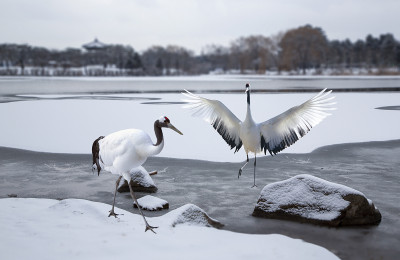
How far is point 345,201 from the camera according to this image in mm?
5465

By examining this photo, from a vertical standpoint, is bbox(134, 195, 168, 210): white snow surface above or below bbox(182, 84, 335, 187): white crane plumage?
below

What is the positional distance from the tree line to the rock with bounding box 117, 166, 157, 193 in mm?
65988

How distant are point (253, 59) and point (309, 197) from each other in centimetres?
12023

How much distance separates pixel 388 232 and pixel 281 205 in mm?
1280

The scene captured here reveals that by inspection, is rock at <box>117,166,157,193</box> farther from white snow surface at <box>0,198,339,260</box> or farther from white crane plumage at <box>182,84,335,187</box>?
white crane plumage at <box>182,84,335,187</box>

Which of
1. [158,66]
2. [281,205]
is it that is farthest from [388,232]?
[158,66]

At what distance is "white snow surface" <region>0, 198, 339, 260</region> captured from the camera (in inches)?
173

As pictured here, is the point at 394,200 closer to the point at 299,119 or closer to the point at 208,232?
the point at 299,119

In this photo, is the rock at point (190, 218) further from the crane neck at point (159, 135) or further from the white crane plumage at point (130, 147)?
the crane neck at point (159, 135)

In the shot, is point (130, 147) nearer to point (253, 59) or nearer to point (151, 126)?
point (151, 126)

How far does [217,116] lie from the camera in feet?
24.5

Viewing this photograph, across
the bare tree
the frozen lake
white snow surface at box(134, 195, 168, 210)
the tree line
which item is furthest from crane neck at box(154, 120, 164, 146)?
the bare tree

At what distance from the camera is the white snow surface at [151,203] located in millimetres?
5945

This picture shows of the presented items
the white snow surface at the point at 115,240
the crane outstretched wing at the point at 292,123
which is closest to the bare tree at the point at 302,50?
the crane outstretched wing at the point at 292,123
